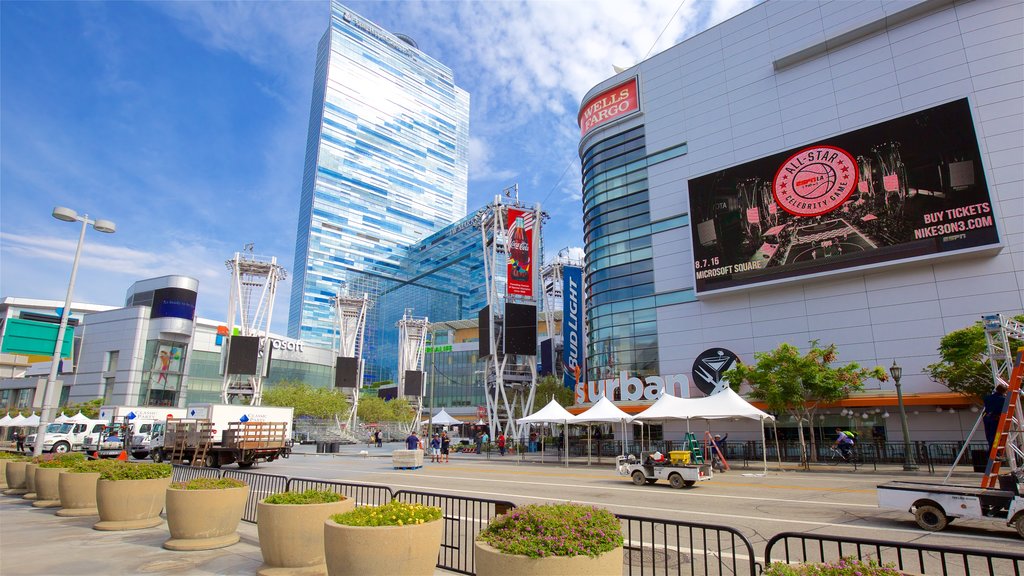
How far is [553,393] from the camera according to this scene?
53219 millimetres

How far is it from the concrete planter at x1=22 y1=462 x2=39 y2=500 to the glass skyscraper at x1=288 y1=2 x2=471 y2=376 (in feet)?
454

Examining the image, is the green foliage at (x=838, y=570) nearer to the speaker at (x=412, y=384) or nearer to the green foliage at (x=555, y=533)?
the green foliage at (x=555, y=533)

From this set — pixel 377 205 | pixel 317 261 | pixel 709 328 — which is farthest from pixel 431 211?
pixel 709 328

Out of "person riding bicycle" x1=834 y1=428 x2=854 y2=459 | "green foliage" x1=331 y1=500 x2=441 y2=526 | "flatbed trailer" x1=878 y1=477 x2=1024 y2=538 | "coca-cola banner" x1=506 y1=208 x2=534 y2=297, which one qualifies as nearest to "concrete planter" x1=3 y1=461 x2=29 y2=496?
"green foliage" x1=331 y1=500 x2=441 y2=526

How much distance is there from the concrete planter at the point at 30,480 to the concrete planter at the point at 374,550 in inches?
527

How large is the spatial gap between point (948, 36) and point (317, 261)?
146 metres

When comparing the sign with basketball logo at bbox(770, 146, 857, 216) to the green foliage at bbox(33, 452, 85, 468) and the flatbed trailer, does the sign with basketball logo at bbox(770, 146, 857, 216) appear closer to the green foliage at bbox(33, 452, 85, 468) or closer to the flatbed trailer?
the flatbed trailer

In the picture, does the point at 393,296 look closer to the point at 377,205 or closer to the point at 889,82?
the point at 377,205

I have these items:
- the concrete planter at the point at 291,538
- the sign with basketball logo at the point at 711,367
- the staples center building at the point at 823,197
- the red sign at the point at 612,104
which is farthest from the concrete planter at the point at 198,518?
the red sign at the point at 612,104

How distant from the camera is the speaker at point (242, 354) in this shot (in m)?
55.4

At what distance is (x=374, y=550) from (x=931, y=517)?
1094 cm

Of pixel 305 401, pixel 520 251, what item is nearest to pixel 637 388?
pixel 520 251

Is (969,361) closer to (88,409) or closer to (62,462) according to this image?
(62,462)

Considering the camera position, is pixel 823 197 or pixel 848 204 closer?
pixel 848 204
